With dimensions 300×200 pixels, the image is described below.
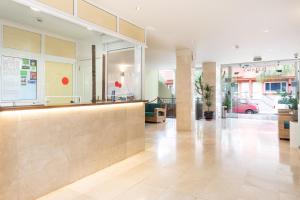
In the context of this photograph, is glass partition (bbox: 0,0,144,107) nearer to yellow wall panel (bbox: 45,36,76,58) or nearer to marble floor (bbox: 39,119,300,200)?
yellow wall panel (bbox: 45,36,76,58)

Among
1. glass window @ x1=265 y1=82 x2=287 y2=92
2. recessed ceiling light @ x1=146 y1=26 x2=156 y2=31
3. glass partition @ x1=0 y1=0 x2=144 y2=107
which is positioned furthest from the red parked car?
glass partition @ x1=0 y1=0 x2=144 y2=107

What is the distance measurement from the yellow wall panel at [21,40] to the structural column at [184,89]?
14.5 feet

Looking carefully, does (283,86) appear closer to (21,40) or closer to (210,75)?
(210,75)

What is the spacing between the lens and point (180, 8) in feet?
12.8

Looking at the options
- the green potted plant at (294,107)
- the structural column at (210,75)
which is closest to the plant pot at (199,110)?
the structural column at (210,75)

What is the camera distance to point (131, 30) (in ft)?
14.6

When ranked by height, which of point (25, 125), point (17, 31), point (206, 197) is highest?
point (17, 31)

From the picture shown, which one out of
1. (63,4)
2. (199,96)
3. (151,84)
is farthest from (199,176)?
(151,84)

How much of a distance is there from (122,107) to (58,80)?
94.2 inches

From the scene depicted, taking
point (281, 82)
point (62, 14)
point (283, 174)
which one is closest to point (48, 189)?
point (62, 14)

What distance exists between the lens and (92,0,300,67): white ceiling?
3730 millimetres

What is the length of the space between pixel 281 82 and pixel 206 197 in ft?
34.0

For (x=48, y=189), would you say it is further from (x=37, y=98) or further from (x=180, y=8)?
(x=180, y=8)

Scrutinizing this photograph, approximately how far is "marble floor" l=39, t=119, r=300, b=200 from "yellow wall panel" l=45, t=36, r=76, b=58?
10.8 feet
